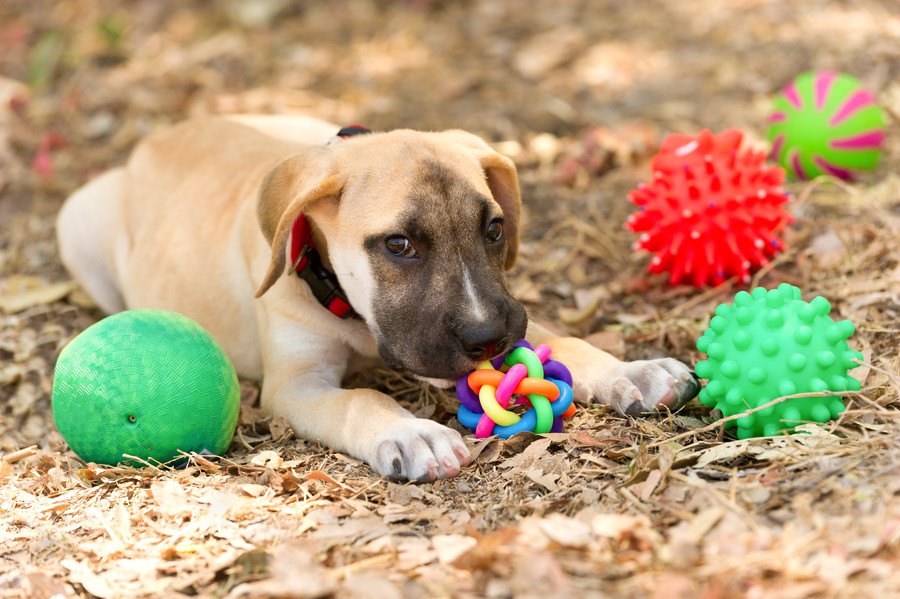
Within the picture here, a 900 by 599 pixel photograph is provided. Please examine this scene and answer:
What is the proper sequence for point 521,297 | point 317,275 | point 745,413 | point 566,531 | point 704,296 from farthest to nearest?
point 521,297, point 704,296, point 317,275, point 745,413, point 566,531

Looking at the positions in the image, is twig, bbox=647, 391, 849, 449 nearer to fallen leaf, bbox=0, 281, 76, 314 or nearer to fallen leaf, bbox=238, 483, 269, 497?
fallen leaf, bbox=238, 483, 269, 497

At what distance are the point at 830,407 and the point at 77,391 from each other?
121 inches

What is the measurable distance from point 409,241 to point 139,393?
130 centimetres

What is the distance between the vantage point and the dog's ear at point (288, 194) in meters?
4.22

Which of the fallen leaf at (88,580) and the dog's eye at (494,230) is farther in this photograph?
the dog's eye at (494,230)

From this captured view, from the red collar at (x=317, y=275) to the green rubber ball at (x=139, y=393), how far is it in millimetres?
587

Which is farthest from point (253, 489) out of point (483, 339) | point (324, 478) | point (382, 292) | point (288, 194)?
point (288, 194)

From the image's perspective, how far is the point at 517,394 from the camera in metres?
4.19

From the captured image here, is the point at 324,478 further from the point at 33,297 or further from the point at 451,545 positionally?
the point at 33,297

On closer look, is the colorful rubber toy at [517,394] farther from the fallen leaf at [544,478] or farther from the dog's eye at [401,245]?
the dog's eye at [401,245]

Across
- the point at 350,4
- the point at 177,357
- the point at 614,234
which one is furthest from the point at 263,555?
the point at 350,4

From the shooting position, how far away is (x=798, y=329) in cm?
378

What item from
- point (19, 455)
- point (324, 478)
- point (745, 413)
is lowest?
point (19, 455)

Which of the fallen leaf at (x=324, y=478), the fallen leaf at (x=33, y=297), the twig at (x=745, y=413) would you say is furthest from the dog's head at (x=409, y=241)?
the fallen leaf at (x=33, y=297)
